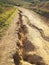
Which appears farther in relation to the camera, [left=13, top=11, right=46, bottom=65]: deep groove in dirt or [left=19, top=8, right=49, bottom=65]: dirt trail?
[left=19, top=8, right=49, bottom=65]: dirt trail

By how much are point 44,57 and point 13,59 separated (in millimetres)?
7303

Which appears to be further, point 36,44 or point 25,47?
point 36,44

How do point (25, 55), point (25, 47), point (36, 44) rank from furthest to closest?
point (36, 44) < point (25, 47) < point (25, 55)

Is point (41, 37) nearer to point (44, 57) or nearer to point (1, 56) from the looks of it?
point (44, 57)

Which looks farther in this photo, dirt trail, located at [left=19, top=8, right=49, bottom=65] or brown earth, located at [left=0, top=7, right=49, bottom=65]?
dirt trail, located at [left=19, top=8, right=49, bottom=65]

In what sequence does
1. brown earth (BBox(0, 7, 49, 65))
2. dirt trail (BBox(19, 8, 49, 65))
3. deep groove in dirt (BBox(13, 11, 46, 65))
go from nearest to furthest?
brown earth (BBox(0, 7, 49, 65)) → deep groove in dirt (BBox(13, 11, 46, 65)) → dirt trail (BBox(19, 8, 49, 65))

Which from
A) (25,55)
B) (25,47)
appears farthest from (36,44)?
(25,55)

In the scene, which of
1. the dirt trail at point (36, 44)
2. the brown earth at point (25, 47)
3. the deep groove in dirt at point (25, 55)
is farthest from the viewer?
the dirt trail at point (36, 44)

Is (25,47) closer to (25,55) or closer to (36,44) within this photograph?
(36,44)

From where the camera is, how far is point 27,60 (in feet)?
117

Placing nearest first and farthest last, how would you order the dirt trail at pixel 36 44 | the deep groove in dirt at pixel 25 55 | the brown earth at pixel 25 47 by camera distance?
1. the brown earth at pixel 25 47
2. the deep groove in dirt at pixel 25 55
3. the dirt trail at pixel 36 44

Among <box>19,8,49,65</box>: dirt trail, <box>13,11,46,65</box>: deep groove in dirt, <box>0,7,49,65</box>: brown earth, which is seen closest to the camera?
<box>0,7,49,65</box>: brown earth

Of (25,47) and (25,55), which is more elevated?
(25,47)

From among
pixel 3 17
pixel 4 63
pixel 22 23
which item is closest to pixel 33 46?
pixel 4 63
